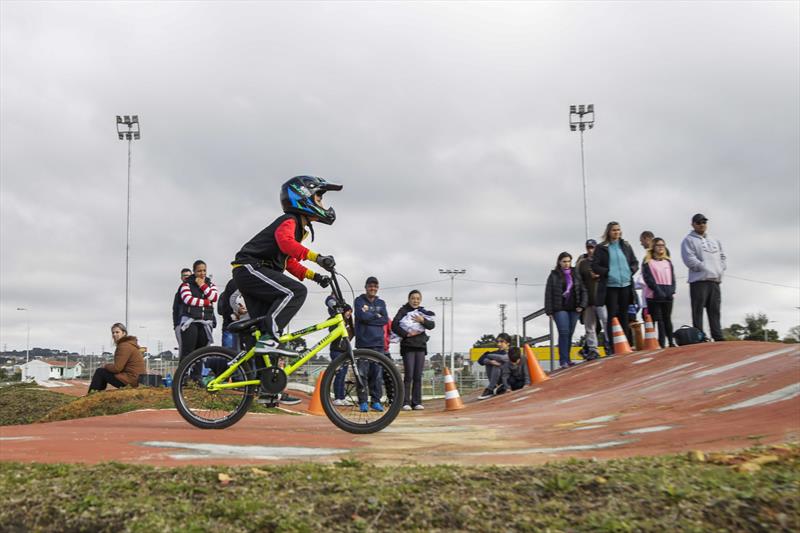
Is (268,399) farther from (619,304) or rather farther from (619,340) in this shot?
(619,304)

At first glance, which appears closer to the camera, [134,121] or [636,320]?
[636,320]

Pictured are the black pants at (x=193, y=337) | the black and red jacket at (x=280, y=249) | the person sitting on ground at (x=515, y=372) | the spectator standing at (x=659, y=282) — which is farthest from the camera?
the person sitting on ground at (x=515, y=372)

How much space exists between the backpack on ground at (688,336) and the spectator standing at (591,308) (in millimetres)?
1301

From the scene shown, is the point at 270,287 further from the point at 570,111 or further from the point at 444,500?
the point at 570,111

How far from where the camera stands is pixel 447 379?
1272 cm

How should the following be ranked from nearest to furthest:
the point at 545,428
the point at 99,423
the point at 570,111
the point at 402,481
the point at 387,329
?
the point at 402,481 → the point at 545,428 → the point at 99,423 → the point at 387,329 → the point at 570,111

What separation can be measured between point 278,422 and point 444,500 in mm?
4323

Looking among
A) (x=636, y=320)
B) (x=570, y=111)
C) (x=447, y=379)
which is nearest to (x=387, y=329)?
(x=447, y=379)

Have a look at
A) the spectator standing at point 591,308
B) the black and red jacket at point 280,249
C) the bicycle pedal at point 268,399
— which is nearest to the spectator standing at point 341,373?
the black and red jacket at point 280,249

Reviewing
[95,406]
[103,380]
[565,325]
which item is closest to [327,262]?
[95,406]

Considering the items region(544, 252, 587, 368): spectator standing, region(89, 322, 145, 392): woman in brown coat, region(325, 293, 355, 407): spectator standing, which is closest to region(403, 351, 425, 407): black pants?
region(544, 252, 587, 368): spectator standing

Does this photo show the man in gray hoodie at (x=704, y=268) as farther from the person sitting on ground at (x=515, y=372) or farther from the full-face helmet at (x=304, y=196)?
the full-face helmet at (x=304, y=196)

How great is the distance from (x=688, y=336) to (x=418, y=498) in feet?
31.9

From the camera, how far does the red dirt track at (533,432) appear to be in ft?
14.4
